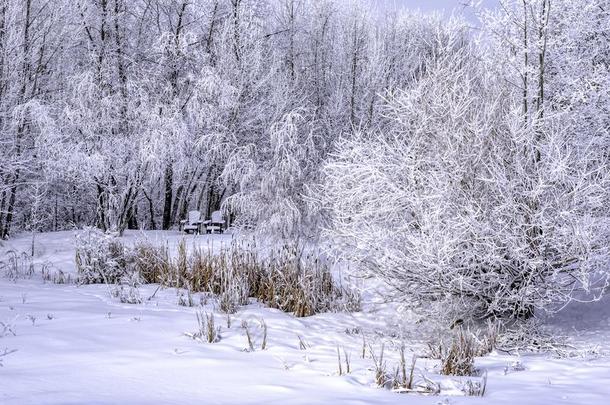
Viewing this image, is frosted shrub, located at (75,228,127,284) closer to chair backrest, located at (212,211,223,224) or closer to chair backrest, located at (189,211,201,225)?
chair backrest, located at (189,211,201,225)

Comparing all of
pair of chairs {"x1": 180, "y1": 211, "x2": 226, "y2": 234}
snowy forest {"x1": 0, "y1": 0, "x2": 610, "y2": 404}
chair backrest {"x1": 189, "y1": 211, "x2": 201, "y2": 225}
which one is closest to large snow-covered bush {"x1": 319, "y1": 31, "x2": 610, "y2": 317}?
snowy forest {"x1": 0, "y1": 0, "x2": 610, "y2": 404}

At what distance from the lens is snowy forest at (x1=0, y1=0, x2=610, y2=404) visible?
621 cm

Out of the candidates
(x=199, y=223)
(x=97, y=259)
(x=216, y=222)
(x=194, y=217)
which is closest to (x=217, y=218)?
(x=216, y=222)

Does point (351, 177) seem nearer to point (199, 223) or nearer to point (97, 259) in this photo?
point (97, 259)

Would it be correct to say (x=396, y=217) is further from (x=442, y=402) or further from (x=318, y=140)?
(x=318, y=140)

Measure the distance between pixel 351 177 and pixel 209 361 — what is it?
3556 mm

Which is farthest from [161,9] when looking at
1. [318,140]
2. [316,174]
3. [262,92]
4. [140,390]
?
[140,390]

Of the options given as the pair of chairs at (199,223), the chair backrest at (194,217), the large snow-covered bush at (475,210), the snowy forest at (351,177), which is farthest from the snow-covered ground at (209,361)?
the chair backrest at (194,217)

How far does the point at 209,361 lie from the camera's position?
13.9 ft

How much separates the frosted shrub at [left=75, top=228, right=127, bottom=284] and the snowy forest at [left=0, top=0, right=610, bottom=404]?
0.13 feet

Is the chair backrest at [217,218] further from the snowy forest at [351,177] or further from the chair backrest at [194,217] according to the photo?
the snowy forest at [351,177]

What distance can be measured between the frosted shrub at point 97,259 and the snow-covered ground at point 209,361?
51.4 inches

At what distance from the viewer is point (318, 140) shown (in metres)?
16.5

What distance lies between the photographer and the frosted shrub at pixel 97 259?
8.68 metres
